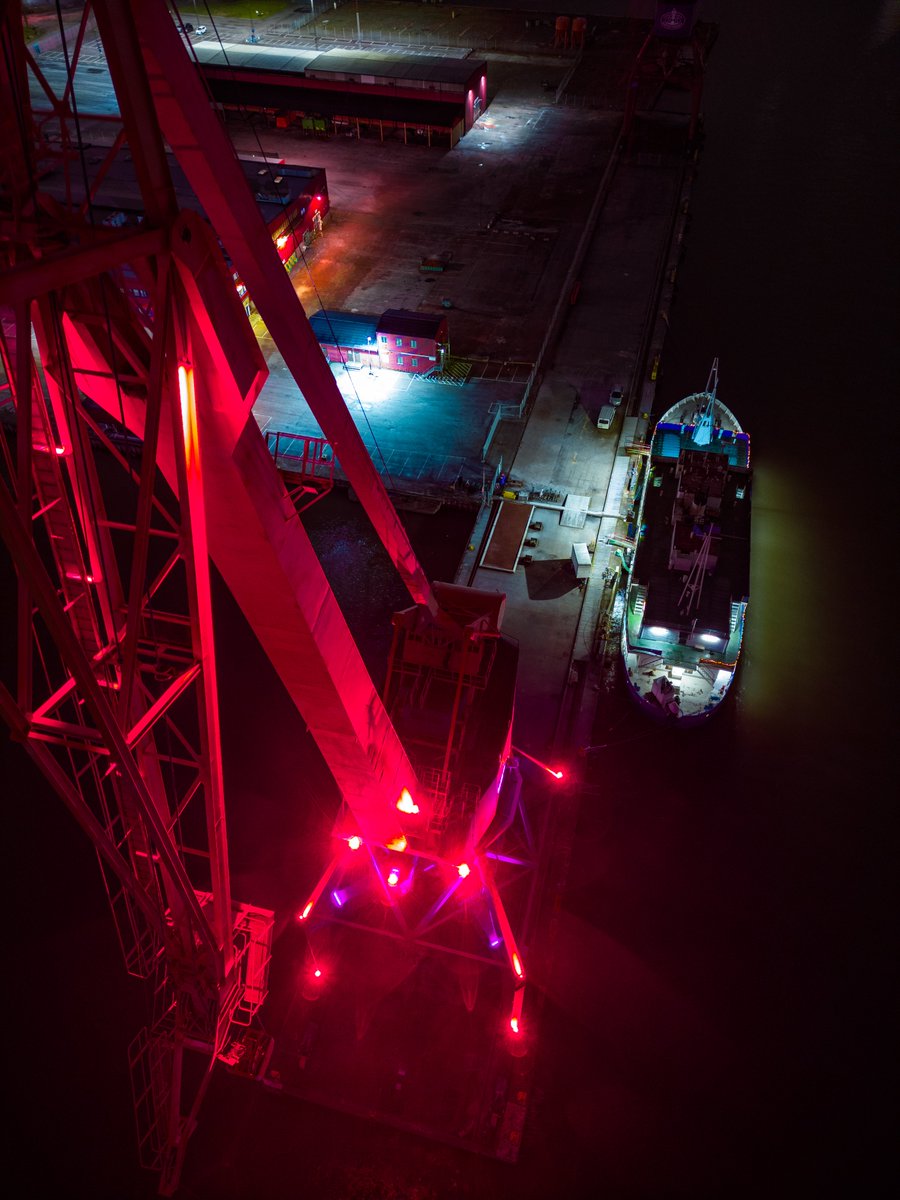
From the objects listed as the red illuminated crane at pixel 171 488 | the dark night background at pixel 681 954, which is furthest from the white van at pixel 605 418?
the red illuminated crane at pixel 171 488

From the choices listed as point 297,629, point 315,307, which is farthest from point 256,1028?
point 315,307

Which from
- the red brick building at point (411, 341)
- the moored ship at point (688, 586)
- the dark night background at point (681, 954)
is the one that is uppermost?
the red brick building at point (411, 341)

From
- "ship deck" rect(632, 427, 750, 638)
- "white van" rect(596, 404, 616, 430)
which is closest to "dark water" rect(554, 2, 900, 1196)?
"ship deck" rect(632, 427, 750, 638)

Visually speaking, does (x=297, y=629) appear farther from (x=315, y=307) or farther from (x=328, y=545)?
(x=315, y=307)

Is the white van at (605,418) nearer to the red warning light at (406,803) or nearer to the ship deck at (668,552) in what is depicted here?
the ship deck at (668,552)

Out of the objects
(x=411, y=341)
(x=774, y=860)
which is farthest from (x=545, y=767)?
(x=411, y=341)

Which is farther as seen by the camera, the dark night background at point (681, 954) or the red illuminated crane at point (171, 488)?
the dark night background at point (681, 954)
